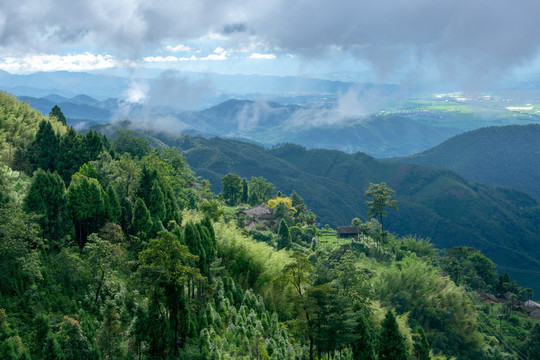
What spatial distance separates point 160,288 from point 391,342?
12.3m

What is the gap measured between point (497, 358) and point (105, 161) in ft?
138

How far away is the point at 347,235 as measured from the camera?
69.5m

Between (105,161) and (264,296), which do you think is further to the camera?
(105,161)

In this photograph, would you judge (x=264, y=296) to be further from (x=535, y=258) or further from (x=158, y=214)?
(x=535, y=258)

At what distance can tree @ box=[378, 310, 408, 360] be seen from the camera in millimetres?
21594

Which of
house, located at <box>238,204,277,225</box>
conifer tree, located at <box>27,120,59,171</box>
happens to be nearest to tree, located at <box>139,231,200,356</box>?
conifer tree, located at <box>27,120,59,171</box>

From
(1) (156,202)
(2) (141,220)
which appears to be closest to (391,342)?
(2) (141,220)

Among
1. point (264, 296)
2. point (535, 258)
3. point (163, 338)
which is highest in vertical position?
point (163, 338)

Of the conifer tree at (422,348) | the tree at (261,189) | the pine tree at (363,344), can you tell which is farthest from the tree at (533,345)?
the tree at (261,189)

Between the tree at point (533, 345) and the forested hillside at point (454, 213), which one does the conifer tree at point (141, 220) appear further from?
the forested hillside at point (454, 213)

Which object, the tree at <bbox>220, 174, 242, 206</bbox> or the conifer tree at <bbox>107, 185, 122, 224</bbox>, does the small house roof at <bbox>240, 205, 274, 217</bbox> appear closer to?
the tree at <bbox>220, 174, 242, 206</bbox>

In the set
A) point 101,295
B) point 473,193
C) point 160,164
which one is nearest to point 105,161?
point 160,164

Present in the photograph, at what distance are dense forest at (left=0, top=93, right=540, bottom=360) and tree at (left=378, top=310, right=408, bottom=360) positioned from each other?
53 millimetres

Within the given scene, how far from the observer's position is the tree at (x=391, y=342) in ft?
70.8
